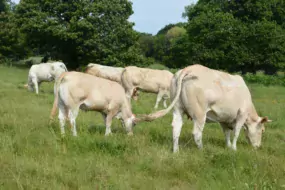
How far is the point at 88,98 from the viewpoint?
8.38 metres

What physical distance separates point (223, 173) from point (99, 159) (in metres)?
1.94

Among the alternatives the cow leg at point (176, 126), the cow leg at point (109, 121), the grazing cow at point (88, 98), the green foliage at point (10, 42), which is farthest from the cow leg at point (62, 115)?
the green foliage at point (10, 42)

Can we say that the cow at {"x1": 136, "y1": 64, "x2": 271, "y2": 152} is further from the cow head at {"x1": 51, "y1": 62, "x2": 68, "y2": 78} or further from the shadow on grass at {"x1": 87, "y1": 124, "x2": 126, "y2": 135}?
the cow head at {"x1": 51, "y1": 62, "x2": 68, "y2": 78}

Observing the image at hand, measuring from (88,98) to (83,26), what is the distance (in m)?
23.2

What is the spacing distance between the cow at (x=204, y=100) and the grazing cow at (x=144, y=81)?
7.58 m

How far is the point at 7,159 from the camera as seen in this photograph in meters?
5.37

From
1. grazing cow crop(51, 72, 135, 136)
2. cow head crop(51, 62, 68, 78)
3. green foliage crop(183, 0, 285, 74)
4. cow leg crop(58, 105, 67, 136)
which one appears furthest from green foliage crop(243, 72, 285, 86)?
cow leg crop(58, 105, 67, 136)

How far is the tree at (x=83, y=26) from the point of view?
31.2m

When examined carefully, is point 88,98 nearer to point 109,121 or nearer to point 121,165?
point 109,121

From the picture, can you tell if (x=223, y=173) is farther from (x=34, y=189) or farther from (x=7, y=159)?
(x=7, y=159)

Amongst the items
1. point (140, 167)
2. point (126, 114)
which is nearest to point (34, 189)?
point (140, 167)

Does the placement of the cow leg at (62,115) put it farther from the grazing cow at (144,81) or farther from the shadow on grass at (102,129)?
the grazing cow at (144,81)

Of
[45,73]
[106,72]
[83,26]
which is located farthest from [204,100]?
[83,26]

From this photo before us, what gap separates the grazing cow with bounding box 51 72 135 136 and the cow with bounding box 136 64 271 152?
186cm
